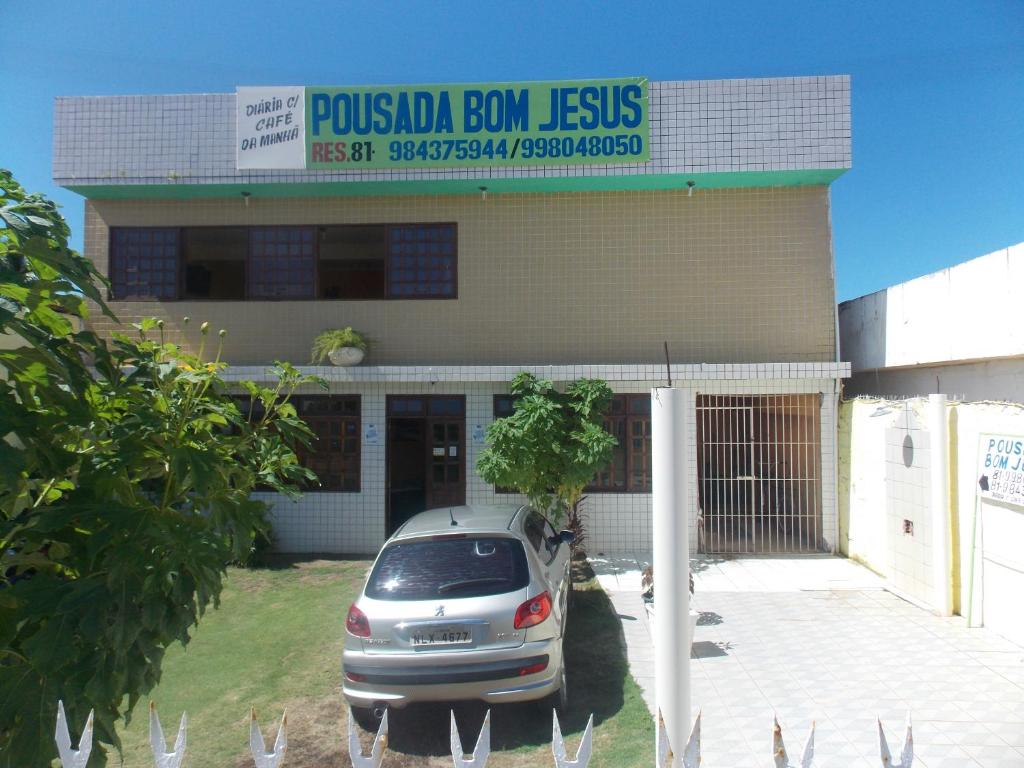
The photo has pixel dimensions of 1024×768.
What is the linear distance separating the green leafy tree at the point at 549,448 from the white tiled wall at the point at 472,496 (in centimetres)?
91

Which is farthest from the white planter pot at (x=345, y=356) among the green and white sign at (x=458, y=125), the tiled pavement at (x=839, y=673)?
the tiled pavement at (x=839, y=673)

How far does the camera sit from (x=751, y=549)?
10.4 metres

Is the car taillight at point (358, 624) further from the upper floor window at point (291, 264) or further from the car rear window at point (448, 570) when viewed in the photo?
the upper floor window at point (291, 264)

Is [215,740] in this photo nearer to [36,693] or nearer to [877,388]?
[36,693]

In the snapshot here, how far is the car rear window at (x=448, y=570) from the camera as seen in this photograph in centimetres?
501

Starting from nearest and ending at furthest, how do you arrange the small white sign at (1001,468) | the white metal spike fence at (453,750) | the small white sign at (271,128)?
the white metal spike fence at (453,750)
the small white sign at (1001,468)
the small white sign at (271,128)

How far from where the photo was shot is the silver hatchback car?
473cm

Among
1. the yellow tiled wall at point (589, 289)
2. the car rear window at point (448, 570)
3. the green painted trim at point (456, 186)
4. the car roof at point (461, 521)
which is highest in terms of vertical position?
the green painted trim at point (456, 186)

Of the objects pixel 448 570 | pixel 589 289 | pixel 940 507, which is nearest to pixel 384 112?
pixel 589 289

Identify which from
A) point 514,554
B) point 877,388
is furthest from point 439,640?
point 877,388

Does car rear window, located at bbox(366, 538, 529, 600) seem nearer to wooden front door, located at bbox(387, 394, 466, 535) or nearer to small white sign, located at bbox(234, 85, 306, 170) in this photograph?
wooden front door, located at bbox(387, 394, 466, 535)

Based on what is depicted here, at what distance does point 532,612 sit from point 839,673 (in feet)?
9.45

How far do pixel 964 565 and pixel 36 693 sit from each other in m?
7.81

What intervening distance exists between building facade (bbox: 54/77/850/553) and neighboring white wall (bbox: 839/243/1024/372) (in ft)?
2.78
